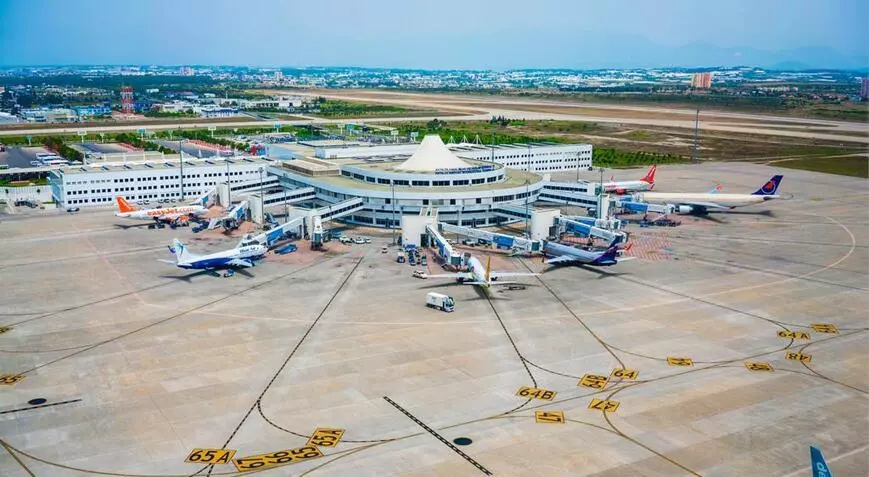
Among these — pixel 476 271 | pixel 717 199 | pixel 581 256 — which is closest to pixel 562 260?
pixel 581 256

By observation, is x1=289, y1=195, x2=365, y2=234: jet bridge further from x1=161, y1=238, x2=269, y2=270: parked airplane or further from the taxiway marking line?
the taxiway marking line

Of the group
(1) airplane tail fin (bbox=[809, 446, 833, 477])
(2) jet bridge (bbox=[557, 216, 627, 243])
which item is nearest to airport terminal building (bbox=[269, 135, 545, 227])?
(2) jet bridge (bbox=[557, 216, 627, 243])

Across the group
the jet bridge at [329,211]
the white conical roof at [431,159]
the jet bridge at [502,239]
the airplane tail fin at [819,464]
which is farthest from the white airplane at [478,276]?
the airplane tail fin at [819,464]

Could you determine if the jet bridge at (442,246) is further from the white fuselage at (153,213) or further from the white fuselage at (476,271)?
the white fuselage at (153,213)

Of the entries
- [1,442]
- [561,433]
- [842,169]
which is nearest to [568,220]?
[561,433]

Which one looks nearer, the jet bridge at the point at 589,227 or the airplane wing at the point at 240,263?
the airplane wing at the point at 240,263

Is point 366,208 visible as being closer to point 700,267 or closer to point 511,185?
point 511,185
